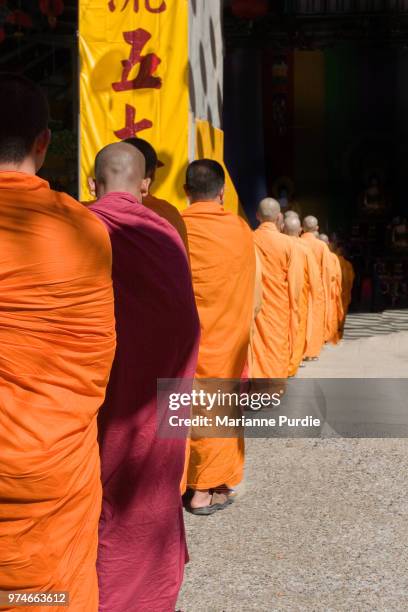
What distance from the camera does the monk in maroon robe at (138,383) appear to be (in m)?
2.87

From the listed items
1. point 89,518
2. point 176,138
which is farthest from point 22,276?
point 176,138

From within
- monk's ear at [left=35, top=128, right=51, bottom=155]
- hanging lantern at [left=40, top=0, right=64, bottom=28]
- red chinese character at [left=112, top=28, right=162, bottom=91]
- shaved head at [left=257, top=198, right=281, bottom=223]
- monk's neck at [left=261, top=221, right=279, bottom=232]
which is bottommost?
monk's neck at [left=261, top=221, right=279, bottom=232]

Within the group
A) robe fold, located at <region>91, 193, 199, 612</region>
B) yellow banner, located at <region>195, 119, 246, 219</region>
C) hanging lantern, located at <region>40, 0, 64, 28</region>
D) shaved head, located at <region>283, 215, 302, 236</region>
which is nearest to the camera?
robe fold, located at <region>91, 193, 199, 612</region>

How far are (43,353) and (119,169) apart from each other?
100 cm

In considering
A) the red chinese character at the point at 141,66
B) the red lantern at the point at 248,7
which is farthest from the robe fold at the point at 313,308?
the red lantern at the point at 248,7

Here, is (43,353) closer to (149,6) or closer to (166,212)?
(166,212)

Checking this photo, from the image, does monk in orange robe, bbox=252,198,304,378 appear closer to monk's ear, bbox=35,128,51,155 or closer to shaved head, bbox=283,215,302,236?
shaved head, bbox=283,215,302,236

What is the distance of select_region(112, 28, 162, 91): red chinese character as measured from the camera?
21.1ft

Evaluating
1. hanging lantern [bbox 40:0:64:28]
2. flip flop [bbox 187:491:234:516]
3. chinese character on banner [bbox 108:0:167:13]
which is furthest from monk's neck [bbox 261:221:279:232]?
hanging lantern [bbox 40:0:64:28]

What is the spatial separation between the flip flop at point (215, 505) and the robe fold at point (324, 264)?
6134mm

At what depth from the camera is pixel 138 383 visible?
291cm

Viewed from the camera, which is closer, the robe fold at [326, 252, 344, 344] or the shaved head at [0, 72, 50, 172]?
the shaved head at [0, 72, 50, 172]

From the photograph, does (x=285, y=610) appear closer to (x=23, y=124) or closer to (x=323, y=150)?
(x=23, y=124)

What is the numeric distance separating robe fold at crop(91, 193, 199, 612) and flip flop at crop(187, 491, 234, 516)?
1.39m
